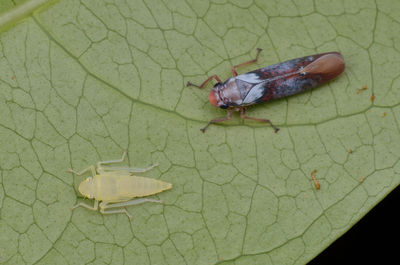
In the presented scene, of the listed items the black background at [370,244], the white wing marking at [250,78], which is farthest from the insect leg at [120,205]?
the black background at [370,244]

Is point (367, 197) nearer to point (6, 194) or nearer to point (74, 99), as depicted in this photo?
point (74, 99)

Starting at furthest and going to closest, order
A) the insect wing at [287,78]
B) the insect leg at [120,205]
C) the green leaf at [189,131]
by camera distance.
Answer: the insect wing at [287,78] → the insect leg at [120,205] → the green leaf at [189,131]

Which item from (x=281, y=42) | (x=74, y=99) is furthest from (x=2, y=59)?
(x=281, y=42)

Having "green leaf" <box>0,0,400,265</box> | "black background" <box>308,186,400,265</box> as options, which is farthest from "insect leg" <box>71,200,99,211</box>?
"black background" <box>308,186,400,265</box>

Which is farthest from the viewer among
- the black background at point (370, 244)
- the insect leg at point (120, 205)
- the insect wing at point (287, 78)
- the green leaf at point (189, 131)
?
the black background at point (370, 244)

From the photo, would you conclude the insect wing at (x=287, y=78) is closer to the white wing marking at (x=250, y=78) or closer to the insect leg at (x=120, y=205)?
the white wing marking at (x=250, y=78)

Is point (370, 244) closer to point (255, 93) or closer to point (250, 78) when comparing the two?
point (255, 93)
